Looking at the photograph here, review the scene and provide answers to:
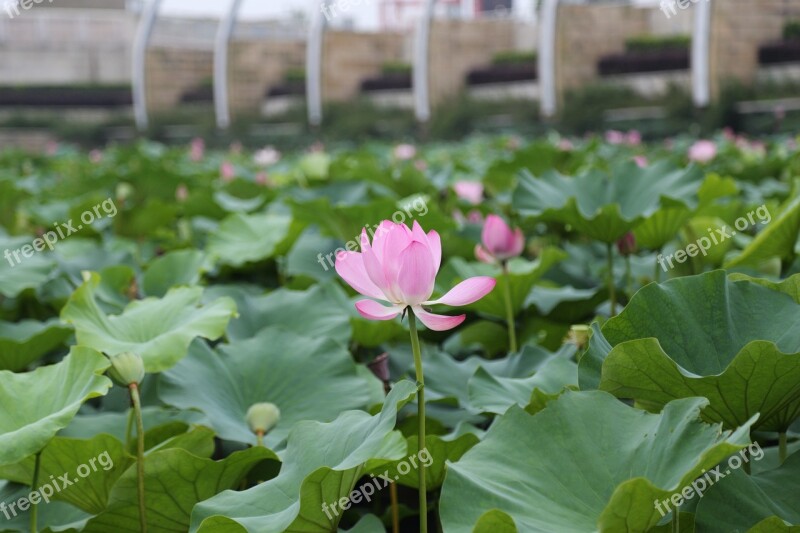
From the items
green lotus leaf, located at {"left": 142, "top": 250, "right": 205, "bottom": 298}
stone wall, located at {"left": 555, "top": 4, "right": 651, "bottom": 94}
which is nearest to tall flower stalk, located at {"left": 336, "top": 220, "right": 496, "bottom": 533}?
green lotus leaf, located at {"left": 142, "top": 250, "right": 205, "bottom": 298}

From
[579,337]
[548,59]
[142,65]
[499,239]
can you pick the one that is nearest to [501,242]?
[499,239]

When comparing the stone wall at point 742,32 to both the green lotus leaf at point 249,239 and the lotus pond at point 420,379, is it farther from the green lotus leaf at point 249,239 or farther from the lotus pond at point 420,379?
the green lotus leaf at point 249,239

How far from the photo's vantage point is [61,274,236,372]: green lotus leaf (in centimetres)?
100

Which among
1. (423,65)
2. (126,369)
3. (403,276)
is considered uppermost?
(403,276)

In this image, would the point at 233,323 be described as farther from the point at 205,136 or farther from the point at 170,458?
the point at 205,136

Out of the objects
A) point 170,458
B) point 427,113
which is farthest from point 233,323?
point 427,113

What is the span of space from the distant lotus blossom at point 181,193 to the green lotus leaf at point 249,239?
36.8 inches

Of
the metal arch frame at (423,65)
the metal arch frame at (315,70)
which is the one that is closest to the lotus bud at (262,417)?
the metal arch frame at (423,65)

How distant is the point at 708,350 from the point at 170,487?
0.51m

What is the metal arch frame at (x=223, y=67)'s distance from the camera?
55.9 ft

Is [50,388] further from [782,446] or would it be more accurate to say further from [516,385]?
[782,446]

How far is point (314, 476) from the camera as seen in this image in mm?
659

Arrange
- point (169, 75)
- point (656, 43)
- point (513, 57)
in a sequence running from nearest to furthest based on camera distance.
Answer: point (656, 43)
point (513, 57)
point (169, 75)

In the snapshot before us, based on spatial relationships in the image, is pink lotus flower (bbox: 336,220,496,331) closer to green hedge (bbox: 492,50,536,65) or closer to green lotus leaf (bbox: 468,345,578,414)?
green lotus leaf (bbox: 468,345,578,414)
